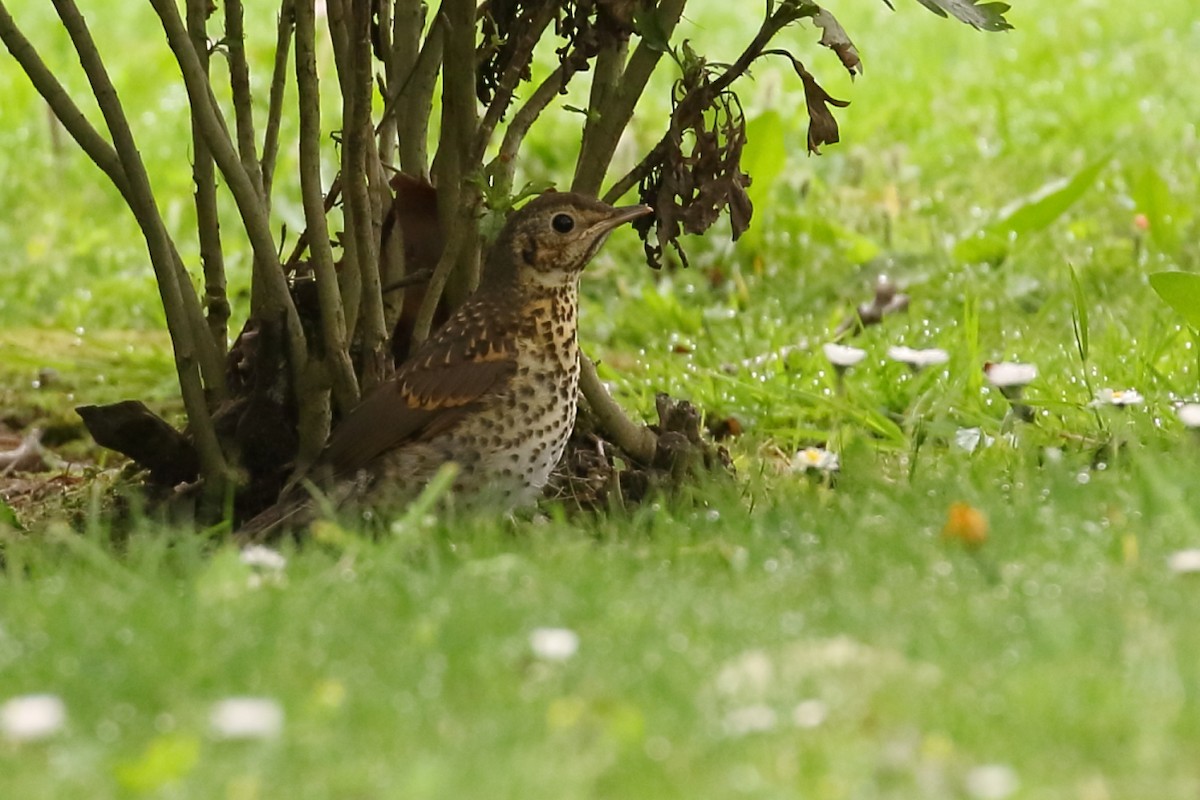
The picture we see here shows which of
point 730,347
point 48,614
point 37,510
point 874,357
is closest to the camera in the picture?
point 48,614

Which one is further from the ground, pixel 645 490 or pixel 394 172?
pixel 394 172

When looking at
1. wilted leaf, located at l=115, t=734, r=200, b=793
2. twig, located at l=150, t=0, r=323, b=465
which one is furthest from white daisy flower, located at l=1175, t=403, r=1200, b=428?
wilted leaf, located at l=115, t=734, r=200, b=793

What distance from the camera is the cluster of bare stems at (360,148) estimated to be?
4.61 meters

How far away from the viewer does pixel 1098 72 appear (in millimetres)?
10547

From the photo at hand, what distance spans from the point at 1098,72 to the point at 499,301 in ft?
22.0

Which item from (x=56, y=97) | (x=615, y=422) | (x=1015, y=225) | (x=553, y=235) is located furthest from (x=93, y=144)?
(x=1015, y=225)

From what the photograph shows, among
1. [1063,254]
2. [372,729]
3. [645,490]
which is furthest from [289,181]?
[372,729]

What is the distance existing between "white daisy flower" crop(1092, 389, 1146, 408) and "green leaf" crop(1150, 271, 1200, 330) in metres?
0.26

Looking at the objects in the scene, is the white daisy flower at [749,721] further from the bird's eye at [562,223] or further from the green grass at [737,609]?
the bird's eye at [562,223]

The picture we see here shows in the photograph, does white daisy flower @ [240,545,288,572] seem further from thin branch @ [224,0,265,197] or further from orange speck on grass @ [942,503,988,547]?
thin branch @ [224,0,265,197]

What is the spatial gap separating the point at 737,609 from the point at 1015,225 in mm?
4696

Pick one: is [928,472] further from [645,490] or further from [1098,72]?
[1098,72]

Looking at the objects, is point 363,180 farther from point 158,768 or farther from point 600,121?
point 158,768

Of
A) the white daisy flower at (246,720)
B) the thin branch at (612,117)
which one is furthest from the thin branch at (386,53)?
the white daisy flower at (246,720)
